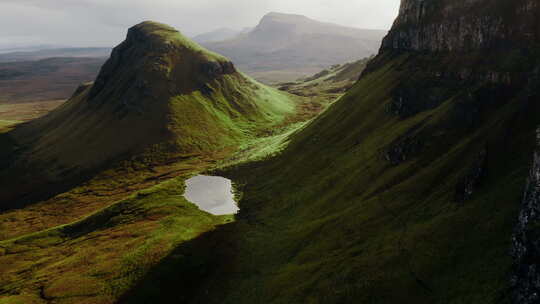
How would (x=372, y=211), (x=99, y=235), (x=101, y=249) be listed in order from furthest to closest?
(x=99, y=235)
(x=101, y=249)
(x=372, y=211)

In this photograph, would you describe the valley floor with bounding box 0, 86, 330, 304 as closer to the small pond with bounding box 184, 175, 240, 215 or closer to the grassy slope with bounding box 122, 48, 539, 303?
the small pond with bounding box 184, 175, 240, 215

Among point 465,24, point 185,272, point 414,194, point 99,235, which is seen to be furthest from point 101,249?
point 465,24

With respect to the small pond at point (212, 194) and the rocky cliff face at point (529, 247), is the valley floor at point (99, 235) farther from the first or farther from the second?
the rocky cliff face at point (529, 247)

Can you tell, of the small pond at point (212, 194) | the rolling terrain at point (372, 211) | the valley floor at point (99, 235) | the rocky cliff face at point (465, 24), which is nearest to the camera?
the rolling terrain at point (372, 211)

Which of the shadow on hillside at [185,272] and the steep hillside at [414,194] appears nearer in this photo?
the steep hillside at [414,194]

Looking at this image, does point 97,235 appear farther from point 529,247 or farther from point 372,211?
point 529,247

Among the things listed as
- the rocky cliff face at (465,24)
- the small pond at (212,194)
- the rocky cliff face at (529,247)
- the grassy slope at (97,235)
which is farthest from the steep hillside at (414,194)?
the grassy slope at (97,235)
